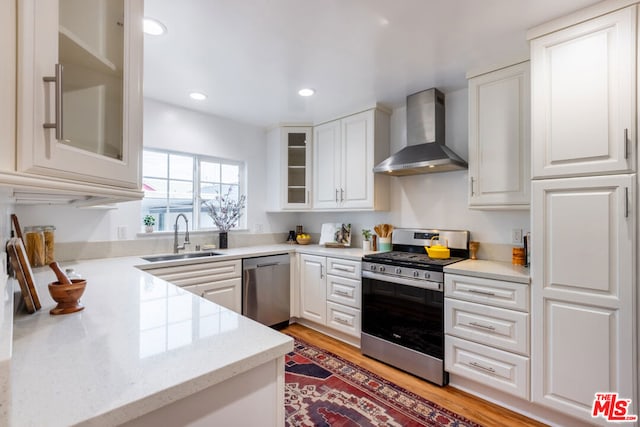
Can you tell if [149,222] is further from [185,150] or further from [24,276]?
[24,276]

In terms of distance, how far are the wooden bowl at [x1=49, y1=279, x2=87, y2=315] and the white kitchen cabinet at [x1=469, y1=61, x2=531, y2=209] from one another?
2.46 meters

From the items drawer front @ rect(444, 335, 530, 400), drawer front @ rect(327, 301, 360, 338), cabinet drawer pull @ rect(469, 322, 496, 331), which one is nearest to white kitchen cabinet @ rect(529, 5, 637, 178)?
cabinet drawer pull @ rect(469, 322, 496, 331)

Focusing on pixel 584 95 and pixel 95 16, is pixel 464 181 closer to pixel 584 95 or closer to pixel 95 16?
pixel 584 95

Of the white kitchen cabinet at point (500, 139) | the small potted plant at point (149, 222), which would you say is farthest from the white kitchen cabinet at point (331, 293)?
the small potted plant at point (149, 222)

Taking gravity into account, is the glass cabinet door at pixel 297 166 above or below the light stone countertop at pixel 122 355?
above

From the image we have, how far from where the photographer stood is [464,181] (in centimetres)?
268

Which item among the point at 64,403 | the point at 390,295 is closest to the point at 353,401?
the point at 390,295

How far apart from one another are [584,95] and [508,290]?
120 cm

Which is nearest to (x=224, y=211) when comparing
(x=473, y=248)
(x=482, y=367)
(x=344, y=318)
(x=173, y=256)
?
(x=173, y=256)

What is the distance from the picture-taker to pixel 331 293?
117 inches

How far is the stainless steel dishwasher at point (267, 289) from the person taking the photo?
9.71 feet

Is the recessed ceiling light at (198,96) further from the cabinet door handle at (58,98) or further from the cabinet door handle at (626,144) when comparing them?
the cabinet door handle at (626,144)

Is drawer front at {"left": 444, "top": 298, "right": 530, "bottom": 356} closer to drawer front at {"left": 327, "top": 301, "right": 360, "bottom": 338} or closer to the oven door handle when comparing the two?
the oven door handle

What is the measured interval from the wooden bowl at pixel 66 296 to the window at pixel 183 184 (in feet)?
6.25
